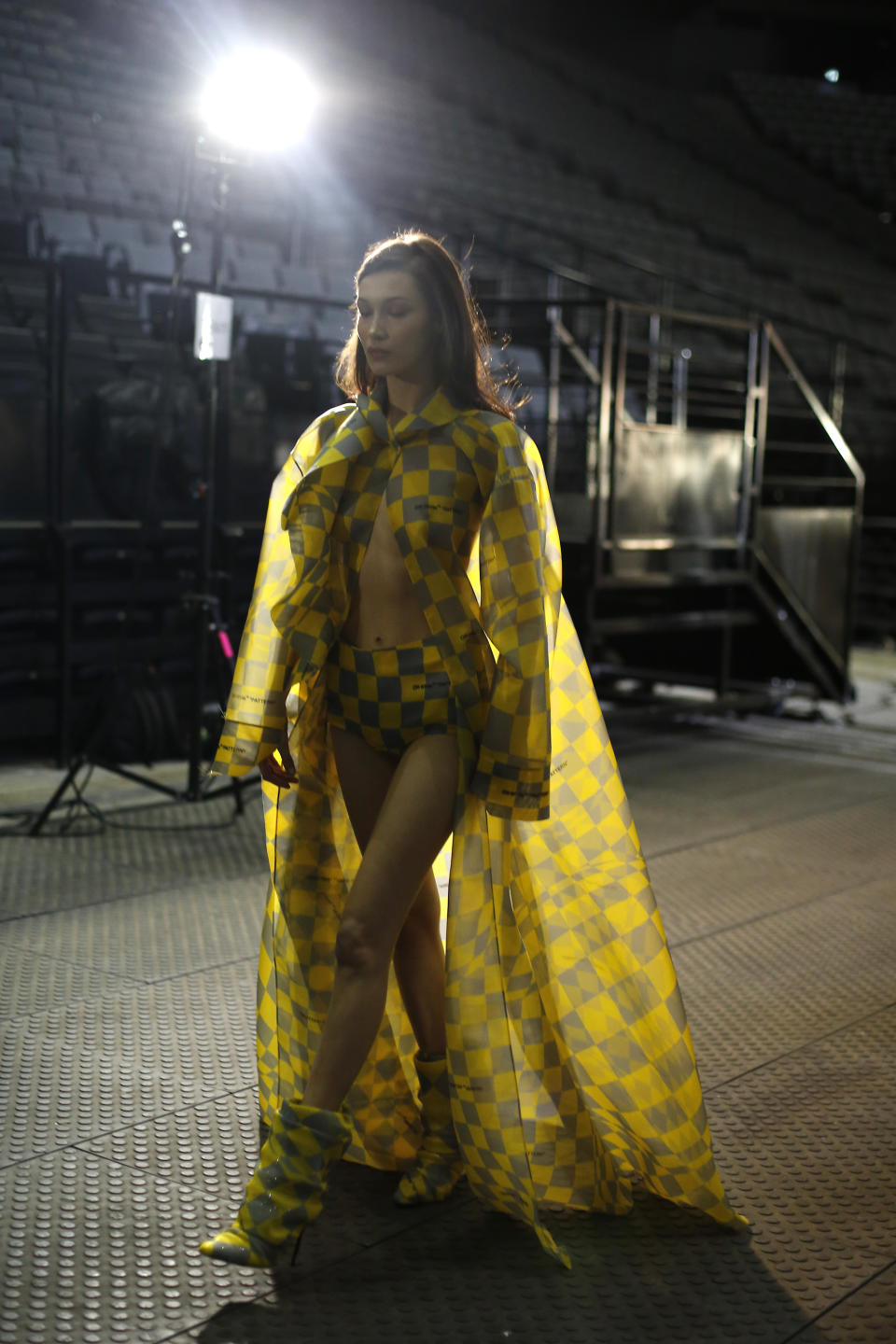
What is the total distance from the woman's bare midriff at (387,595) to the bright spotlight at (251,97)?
3.03m

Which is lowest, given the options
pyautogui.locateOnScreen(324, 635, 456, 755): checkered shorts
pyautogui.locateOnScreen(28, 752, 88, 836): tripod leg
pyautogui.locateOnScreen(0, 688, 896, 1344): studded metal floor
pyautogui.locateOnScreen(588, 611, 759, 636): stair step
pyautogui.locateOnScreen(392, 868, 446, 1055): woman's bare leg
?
pyautogui.locateOnScreen(0, 688, 896, 1344): studded metal floor

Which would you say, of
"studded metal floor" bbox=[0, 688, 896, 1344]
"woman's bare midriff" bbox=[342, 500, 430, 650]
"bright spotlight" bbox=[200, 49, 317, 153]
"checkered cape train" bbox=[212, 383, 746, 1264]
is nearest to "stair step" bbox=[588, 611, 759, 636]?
"studded metal floor" bbox=[0, 688, 896, 1344]

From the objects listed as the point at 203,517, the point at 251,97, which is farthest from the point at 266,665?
the point at 251,97

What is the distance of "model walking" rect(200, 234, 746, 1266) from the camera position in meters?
2.06

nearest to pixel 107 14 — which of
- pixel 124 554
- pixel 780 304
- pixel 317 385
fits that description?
pixel 317 385

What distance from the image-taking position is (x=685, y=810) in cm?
529

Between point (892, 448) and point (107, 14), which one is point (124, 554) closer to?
point (107, 14)

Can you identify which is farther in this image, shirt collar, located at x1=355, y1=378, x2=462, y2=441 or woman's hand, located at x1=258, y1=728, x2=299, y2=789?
woman's hand, located at x1=258, y1=728, x2=299, y2=789

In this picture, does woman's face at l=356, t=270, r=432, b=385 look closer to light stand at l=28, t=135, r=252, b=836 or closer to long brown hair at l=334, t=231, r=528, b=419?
long brown hair at l=334, t=231, r=528, b=419

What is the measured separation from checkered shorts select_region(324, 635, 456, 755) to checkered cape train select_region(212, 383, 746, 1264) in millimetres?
32

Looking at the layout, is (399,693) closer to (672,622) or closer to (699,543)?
(672,622)

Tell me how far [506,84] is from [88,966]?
13.7m

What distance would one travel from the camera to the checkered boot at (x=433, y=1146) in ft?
7.38

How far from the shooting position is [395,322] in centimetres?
208
